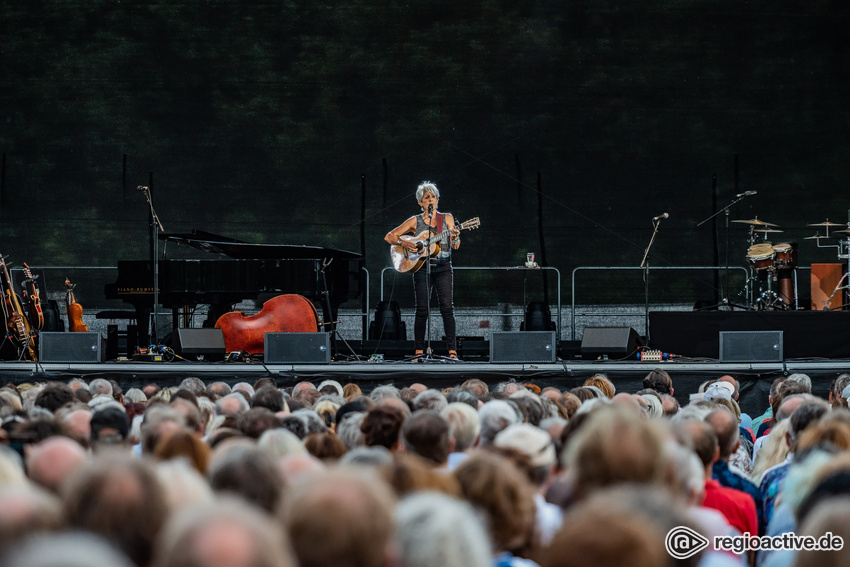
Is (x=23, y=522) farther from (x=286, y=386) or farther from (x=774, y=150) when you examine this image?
(x=774, y=150)

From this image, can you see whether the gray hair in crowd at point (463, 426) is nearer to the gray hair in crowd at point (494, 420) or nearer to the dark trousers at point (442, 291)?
the gray hair in crowd at point (494, 420)

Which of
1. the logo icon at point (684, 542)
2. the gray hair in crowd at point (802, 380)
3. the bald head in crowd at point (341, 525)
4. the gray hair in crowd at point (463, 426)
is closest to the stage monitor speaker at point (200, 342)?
the gray hair in crowd at point (802, 380)

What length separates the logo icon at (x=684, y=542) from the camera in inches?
83.4

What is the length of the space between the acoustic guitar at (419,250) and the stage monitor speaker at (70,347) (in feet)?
10.3

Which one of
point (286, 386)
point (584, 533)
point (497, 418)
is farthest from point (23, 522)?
point (286, 386)

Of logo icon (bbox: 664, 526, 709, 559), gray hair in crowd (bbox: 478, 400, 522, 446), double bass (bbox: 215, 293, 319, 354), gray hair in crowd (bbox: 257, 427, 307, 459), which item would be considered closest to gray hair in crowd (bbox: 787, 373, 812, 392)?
gray hair in crowd (bbox: 478, 400, 522, 446)

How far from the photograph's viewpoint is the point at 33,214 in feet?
49.6

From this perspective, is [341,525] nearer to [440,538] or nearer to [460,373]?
[440,538]

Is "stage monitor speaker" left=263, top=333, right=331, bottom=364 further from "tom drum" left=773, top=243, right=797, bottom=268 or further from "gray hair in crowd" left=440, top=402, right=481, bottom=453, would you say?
"tom drum" left=773, top=243, right=797, bottom=268

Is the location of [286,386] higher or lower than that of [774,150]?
lower

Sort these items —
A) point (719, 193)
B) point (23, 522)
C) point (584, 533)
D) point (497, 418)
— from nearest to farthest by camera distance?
point (584, 533) → point (23, 522) → point (497, 418) → point (719, 193)

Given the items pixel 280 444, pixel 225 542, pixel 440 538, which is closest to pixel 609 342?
pixel 280 444

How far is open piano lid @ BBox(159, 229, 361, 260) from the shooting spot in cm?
1105

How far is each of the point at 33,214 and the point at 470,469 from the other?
14.0 m
